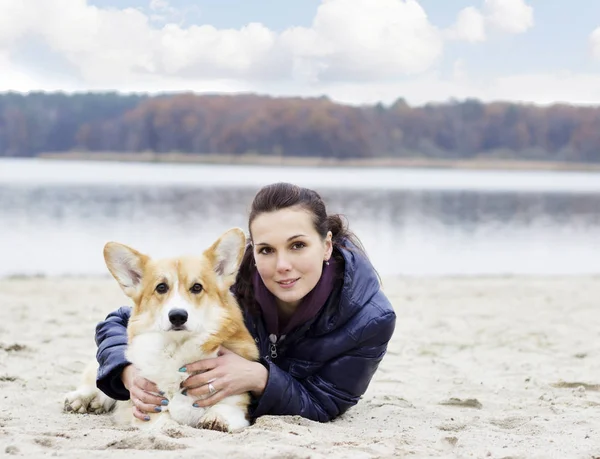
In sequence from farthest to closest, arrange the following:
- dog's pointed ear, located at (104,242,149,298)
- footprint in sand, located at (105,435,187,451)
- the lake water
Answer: the lake water
dog's pointed ear, located at (104,242,149,298)
footprint in sand, located at (105,435,187,451)

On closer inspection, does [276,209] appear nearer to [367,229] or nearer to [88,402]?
[88,402]

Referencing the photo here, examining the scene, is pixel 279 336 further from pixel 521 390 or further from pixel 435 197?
pixel 435 197

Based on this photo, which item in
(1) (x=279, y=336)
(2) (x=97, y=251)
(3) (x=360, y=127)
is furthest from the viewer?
(3) (x=360, y=127)

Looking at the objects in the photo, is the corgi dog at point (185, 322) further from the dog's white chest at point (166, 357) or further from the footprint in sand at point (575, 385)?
the footprint in sand at point (575, 385)

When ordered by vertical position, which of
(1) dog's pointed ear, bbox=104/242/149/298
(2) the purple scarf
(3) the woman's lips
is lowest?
(2) the purple scarf

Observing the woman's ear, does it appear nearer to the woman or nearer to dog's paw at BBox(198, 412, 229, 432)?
the woman

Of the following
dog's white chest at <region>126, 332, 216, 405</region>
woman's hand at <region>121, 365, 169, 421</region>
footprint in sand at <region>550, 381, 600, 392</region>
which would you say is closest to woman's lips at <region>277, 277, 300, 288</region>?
dog's white chest at <region>126, 332, 216, 405</region>

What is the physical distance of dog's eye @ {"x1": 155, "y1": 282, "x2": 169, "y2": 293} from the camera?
332 centimetres

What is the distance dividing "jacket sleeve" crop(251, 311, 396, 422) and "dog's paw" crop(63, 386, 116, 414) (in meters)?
0.98

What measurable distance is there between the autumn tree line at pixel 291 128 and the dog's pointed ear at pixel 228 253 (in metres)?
55.8

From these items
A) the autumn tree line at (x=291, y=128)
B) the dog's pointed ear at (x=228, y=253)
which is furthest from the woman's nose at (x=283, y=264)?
the autumn tree line at (x=291, y=128)

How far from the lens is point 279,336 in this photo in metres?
3.84

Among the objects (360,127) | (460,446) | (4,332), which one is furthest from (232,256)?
(360,127)

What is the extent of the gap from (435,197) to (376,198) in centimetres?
372
